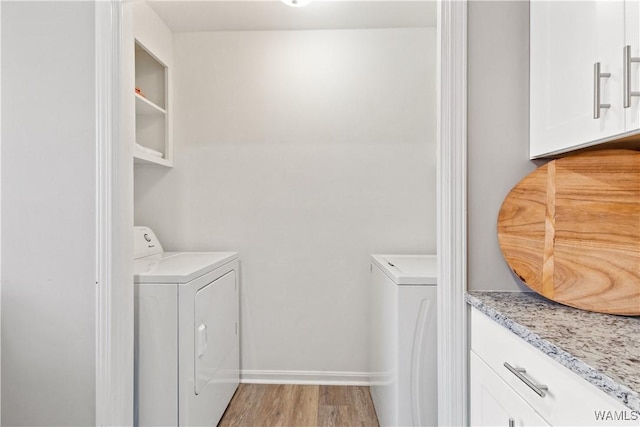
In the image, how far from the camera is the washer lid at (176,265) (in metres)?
1.68

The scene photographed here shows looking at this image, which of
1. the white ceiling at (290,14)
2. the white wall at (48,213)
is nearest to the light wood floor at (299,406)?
the white wall at (48,213)

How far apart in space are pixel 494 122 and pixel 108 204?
1305mm

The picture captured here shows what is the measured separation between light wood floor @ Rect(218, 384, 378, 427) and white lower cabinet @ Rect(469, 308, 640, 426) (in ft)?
3.91

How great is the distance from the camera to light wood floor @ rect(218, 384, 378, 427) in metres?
2.12

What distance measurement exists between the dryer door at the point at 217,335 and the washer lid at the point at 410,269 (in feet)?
2.99

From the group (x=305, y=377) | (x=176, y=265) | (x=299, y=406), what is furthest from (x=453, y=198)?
(x=305, y=377)

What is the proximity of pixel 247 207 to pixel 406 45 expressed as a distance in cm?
153

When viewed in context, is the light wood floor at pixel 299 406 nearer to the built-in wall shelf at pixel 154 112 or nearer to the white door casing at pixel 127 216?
the white door casing at pixel 127 216

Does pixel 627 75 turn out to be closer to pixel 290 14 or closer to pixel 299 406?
pixel 290 14

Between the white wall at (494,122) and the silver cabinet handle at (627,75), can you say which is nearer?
the silver cabinet handle at (627,75)

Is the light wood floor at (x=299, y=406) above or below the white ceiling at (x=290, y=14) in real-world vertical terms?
below

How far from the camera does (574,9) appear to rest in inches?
39.2

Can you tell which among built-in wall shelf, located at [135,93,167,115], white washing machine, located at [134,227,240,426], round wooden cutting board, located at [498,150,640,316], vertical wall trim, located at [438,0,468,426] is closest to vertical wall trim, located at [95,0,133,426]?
white washing machine, located at [134,227,240,426]

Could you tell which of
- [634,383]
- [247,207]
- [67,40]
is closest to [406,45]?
[247,207]
